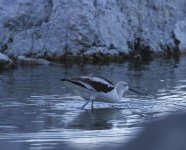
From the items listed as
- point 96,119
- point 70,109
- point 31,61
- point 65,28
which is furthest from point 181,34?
point 96,119

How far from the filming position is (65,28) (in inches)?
942

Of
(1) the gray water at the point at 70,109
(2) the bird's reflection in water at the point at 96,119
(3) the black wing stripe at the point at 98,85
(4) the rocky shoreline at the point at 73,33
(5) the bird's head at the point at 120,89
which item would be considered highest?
(4) the rocky shoreline at the point at 73,33

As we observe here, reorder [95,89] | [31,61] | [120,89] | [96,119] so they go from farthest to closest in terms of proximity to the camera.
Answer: [31,61] → [120,89] → [95,89] → [96,119]

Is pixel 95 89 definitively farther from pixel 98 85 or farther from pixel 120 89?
pixel 120 89

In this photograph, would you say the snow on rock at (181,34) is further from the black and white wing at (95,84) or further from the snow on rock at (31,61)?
the black and white wing at (95,84)

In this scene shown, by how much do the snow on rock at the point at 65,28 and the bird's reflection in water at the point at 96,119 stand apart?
1226cm

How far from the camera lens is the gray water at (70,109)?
790 centimetres

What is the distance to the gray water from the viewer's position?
790 cm

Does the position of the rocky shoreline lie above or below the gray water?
above

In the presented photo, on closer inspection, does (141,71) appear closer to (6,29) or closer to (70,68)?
(70,68)

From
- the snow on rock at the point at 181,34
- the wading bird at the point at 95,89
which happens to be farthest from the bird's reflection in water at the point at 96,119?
the snow on rock at the point at 181,34

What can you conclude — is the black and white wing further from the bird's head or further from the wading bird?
the bird's head

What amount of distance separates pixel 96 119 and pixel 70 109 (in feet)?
3.25

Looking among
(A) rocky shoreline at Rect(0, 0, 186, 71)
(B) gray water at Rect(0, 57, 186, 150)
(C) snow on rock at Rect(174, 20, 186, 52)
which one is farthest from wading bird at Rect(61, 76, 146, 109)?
(C) snow on rock at Rect(174, 20, 186, 52)
